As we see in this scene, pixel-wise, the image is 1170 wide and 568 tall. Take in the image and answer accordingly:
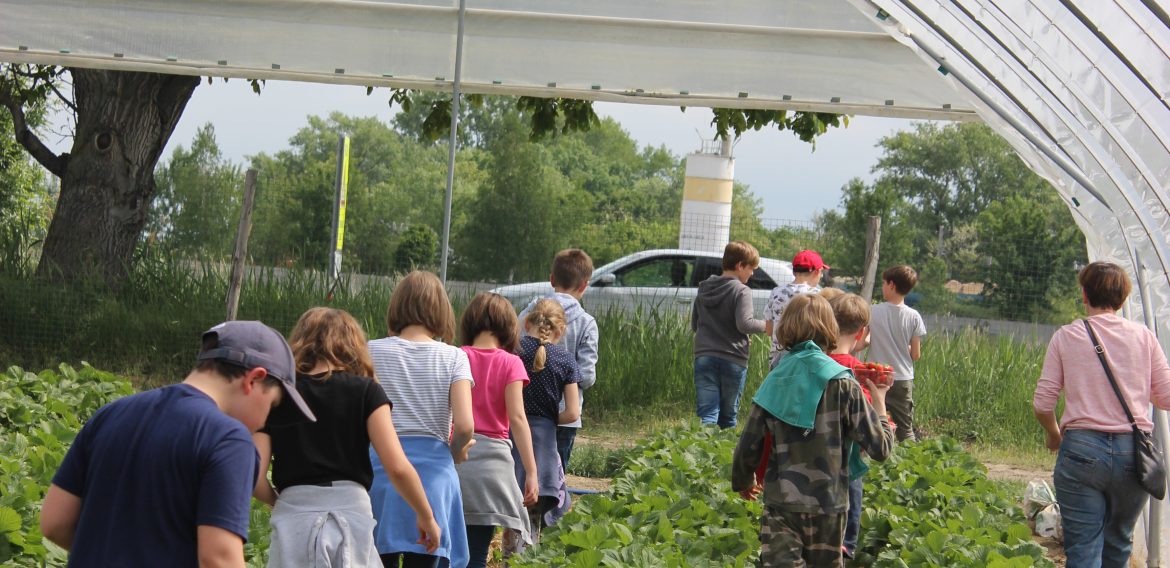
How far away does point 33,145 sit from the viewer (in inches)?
509

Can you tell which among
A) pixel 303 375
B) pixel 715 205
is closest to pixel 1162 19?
pixel 303 375

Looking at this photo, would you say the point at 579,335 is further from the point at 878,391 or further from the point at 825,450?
the point at 825,450

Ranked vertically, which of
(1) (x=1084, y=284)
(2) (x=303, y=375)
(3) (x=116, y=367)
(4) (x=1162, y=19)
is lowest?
(3) (x=116, y=367)

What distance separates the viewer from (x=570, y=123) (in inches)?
542

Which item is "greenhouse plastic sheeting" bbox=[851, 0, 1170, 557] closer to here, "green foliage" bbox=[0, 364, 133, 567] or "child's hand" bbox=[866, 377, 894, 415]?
"child's hand" bbox=[866, 377, 894, 415]

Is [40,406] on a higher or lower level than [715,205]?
lower

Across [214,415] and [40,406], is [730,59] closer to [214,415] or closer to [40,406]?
[40,406]

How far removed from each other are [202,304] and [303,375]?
904 cm

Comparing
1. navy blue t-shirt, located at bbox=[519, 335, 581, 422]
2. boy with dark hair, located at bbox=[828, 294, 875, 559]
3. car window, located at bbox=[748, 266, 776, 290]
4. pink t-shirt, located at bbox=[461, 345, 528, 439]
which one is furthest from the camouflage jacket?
car window, located at bbox=[748, 266, 776, 290]

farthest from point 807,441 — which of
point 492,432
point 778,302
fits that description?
point 778,302

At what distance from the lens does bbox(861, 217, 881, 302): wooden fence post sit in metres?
11.0

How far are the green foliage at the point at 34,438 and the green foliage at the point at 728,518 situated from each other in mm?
1765

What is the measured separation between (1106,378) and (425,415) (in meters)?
2.92

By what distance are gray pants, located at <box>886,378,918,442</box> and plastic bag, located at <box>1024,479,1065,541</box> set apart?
82 centimetres
